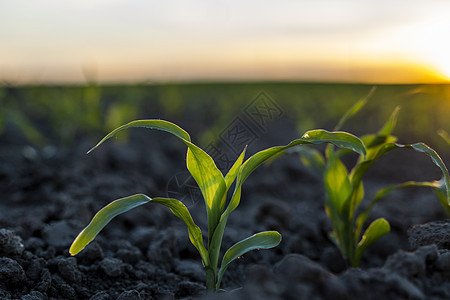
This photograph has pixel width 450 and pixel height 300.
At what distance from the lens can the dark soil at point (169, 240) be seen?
3.54 feet

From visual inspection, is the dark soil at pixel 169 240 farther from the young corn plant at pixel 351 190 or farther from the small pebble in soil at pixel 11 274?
the young corn plant at pixel 351 190

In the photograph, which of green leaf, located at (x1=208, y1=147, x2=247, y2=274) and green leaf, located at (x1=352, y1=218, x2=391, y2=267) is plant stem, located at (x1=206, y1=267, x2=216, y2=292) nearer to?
green leaf, located at (x1=208, y1=147, x2=247, y2=274)

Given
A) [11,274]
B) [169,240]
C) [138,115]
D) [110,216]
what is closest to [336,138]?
[110,216]

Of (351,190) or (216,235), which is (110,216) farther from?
(351,190)

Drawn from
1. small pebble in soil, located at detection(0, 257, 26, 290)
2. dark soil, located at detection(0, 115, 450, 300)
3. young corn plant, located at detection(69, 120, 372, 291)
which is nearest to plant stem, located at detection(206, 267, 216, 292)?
young corn plant, located at detection(69, 120, 372, 291)

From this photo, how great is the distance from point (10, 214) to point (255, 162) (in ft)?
5.62

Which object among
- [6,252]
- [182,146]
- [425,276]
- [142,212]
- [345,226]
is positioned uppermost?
[425,276]

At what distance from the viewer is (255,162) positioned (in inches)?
52.6

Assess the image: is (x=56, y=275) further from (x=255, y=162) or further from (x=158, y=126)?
(x=255, y=162)

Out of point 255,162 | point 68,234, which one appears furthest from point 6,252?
point 255,162

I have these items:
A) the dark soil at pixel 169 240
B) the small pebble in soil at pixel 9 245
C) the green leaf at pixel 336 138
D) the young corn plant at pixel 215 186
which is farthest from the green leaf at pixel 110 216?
the small pebble in soil at pixel 9 245

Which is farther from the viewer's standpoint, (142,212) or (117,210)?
(142,212)

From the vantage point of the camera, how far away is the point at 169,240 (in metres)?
1.96

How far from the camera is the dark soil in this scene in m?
1.08
